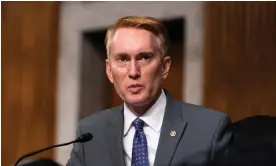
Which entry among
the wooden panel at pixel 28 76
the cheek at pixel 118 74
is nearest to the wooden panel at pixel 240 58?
the wooden panel at pixel 28 76

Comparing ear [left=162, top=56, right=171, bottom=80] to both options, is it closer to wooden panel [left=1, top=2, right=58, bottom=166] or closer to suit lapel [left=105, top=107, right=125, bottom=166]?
suit lapel [left=105, top=107, right=125, bottom=166]

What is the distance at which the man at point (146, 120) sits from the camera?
1169 millimetres

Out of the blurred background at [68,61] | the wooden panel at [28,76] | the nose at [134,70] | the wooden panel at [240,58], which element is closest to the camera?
the nose at [134,70]

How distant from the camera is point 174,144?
118 centimetres

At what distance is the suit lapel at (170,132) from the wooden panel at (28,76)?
69.4 inches

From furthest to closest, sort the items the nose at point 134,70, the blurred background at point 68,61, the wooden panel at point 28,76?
the wooden panel at point 28,76, the blurred background at point 68,61, the nose at point 134,70

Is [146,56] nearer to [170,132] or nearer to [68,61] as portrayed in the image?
[170,132]

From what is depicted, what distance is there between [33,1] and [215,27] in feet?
3.35

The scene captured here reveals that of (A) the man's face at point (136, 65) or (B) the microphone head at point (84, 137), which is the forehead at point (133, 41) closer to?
(A) the man's face at point (136, 65)

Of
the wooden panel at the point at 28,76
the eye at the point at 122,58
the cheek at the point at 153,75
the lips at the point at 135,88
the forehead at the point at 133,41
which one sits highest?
the forehead at the point at 133,41

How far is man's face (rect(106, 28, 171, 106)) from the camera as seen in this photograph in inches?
45.9

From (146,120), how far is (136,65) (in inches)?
5.1

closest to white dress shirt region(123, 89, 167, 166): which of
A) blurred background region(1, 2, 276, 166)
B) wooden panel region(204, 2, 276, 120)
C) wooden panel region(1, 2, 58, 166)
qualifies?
wooden panel region(204, 2, 276, 120)

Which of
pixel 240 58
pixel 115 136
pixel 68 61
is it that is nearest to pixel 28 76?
pixel 68 61
